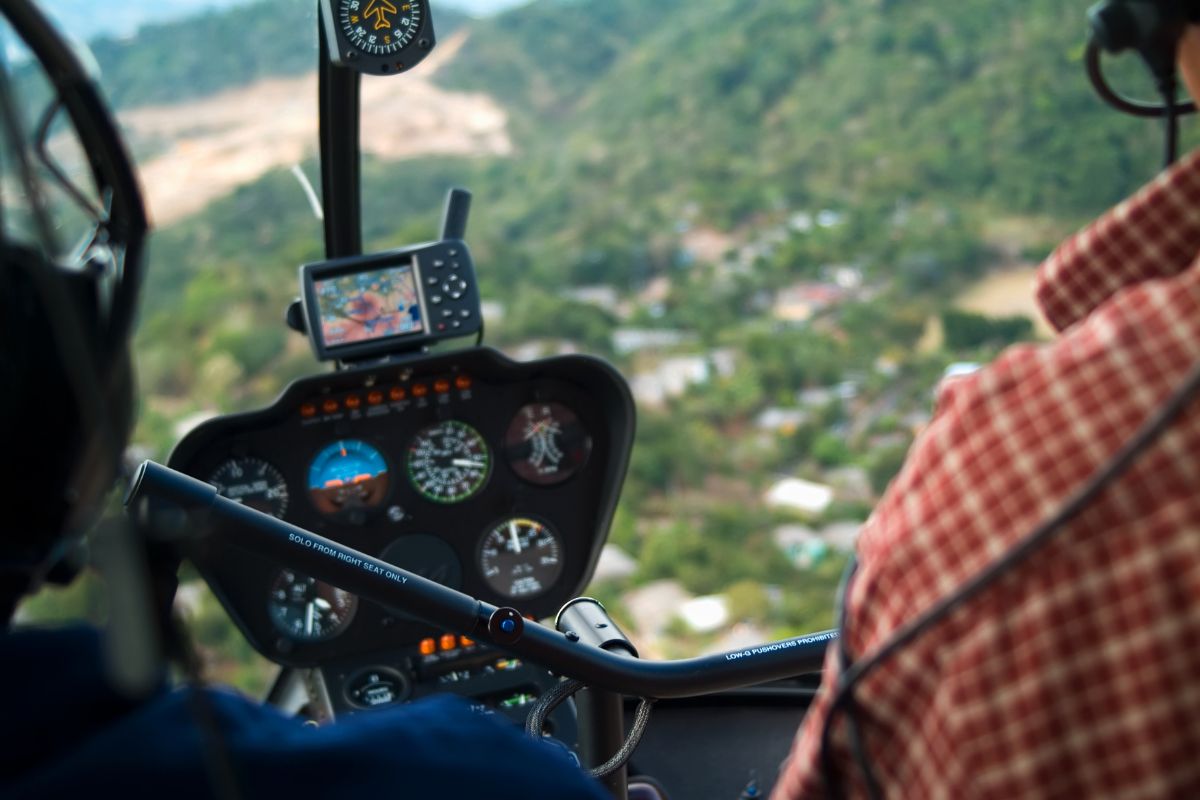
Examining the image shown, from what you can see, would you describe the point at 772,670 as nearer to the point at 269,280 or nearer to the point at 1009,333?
the point at 269,280

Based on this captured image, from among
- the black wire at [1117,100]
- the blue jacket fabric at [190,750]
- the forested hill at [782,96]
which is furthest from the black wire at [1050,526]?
the forested hill at [782,96]

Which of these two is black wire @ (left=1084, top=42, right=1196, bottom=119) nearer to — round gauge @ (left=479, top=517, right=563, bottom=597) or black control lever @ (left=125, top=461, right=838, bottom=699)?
black control lever @ (left=125, top=461, right=838, bottom=699)

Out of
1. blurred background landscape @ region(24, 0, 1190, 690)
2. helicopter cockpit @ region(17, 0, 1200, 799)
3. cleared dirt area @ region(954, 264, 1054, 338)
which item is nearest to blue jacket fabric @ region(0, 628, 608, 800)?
helicopter cockpit @ region(17, 0, 1200, 799)

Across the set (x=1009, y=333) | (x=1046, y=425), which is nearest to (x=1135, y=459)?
(x=1046, y=425)

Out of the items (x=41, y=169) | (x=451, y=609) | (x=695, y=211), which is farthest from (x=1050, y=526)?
(x=695, y=211)

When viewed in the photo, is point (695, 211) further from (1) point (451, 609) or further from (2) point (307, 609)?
(1) point (451, 609)

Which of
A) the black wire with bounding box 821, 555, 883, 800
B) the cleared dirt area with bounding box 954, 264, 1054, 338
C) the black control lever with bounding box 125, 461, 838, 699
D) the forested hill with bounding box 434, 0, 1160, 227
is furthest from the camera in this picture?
the forested hill with bounding box 434, 0, 1160, 227
